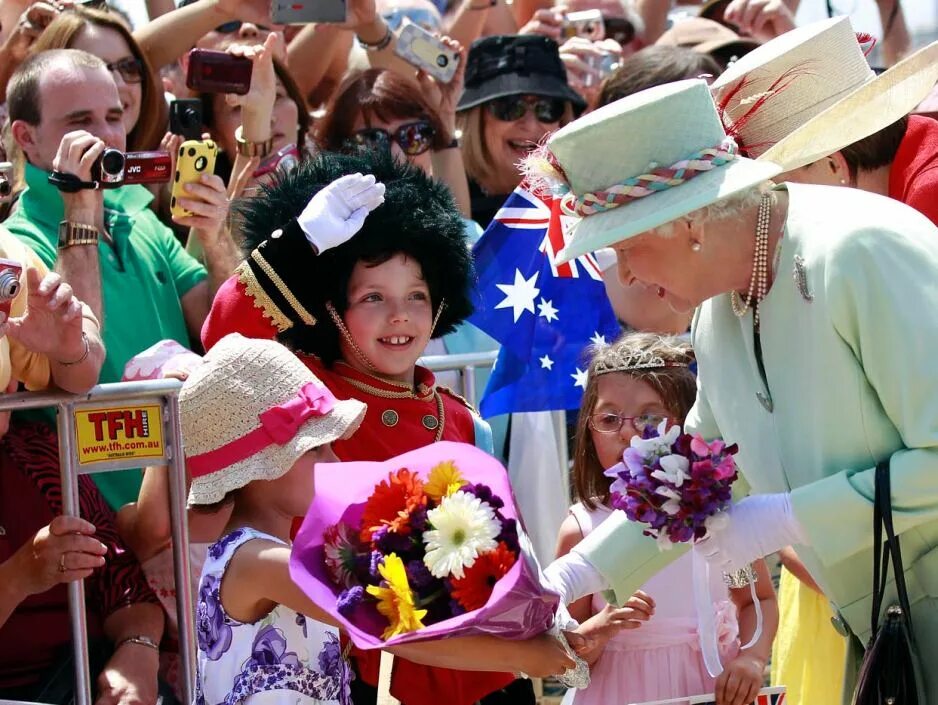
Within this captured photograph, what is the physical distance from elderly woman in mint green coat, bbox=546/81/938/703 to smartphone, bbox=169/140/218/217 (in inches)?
82.6

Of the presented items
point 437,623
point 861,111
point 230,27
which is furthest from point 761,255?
point 230,27

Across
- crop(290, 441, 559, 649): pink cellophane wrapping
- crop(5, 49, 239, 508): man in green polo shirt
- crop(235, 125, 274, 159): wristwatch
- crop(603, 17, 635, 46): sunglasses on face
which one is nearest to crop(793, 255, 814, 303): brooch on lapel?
crop(290, 441, 559, 649): pink cellophane wrapping

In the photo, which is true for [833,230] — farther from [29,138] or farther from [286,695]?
[29,138]

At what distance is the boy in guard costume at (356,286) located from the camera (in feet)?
13.1

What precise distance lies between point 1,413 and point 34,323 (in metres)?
0.29

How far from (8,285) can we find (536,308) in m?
1.98

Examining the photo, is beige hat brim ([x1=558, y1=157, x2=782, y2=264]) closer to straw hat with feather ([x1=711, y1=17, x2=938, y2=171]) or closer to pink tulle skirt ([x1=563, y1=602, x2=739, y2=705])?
straw hat with feather ([x1=711, y1=17, x2=938, y2=171])

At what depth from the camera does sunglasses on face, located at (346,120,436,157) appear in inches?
217

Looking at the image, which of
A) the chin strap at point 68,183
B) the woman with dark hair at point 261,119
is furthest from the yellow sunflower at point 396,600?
the woman with dark hair at point 261,119

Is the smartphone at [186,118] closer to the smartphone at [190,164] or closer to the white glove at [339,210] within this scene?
the smartphone at [190,164]

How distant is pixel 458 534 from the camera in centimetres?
273

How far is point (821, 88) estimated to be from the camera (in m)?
3.42

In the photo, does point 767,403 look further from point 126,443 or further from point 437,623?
point 126,443

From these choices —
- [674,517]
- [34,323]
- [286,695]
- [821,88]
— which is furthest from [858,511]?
[34,323]
